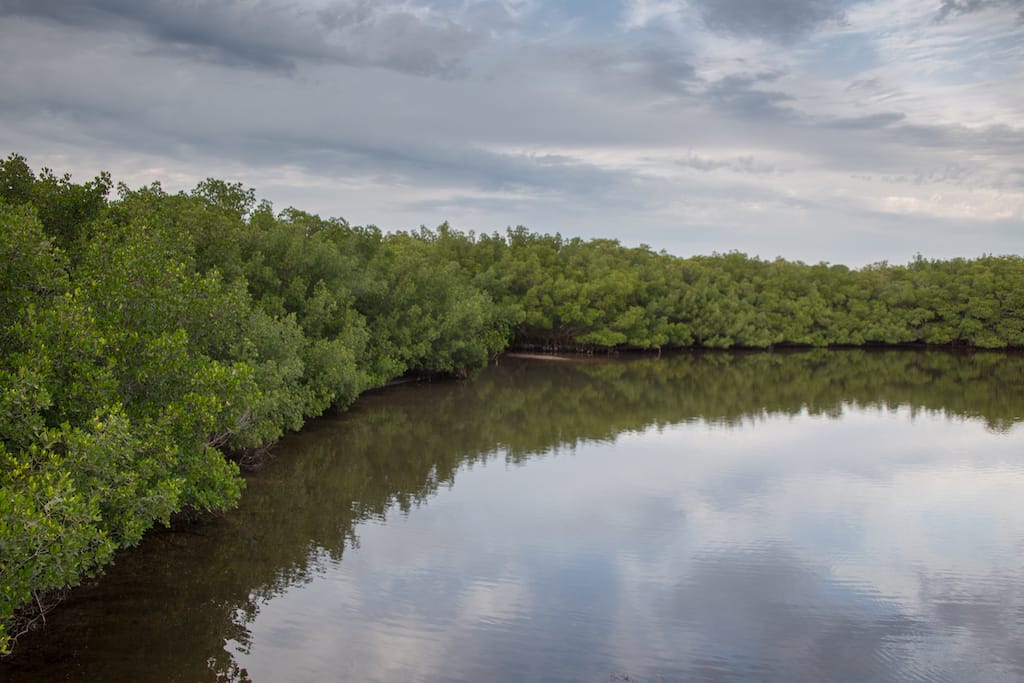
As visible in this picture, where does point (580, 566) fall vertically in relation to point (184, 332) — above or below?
Result: below

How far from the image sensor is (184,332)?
10.8 meters

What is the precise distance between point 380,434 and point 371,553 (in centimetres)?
994

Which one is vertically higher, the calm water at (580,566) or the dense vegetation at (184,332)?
the dense vegetation at (184,332)

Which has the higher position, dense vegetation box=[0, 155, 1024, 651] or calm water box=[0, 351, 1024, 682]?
dense vegetation box=[0, 155, 1024, 651]

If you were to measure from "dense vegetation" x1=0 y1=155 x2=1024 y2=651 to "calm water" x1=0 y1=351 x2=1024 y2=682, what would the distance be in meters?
1.28

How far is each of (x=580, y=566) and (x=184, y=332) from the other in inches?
267

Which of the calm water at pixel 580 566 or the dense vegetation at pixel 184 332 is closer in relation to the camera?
the dense vegetation at pixel 184 332

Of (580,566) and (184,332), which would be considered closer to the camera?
(184,332)

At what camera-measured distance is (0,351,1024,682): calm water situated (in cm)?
934

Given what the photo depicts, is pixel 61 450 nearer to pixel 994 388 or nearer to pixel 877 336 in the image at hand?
pixel 994 388

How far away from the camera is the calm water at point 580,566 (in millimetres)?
9344

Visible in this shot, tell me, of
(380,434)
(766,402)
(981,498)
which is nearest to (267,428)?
(380,434)

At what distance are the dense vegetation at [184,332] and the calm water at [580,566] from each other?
128 centimetres

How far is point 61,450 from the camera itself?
9195 mm
